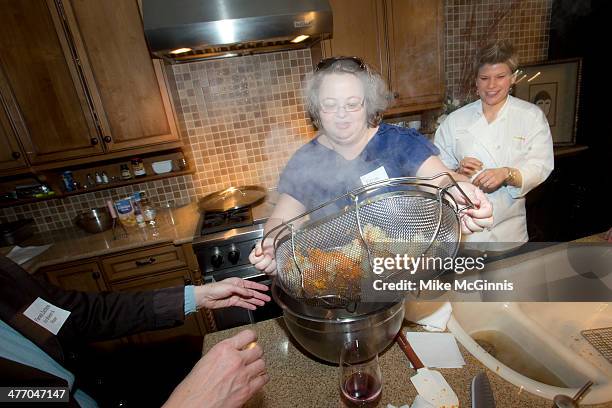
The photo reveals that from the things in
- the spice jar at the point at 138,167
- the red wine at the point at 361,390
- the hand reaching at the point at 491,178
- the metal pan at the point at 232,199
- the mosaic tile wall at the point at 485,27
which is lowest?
the red wine at the point at 361,390

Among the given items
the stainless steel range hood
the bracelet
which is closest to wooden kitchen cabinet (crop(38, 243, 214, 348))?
the stainless steel range hood

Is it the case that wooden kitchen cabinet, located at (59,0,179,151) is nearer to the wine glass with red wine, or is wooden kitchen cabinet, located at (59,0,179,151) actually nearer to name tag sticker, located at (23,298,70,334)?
name tag sticker, located at (23,298,70,334)

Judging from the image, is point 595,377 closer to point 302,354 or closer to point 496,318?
point 496,318

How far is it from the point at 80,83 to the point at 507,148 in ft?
8.19

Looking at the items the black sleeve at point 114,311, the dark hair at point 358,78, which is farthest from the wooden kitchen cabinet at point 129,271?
the dark hair at point 358,78

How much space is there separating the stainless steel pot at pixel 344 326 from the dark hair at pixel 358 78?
0.76m

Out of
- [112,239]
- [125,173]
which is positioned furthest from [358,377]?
[125,173]

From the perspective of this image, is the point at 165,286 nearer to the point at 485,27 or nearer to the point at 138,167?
the point at 138,167

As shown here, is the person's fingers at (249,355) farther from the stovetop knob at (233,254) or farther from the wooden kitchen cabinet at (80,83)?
the wooden kitchen cabinet at (80,83)

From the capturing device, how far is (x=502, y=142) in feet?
5.65

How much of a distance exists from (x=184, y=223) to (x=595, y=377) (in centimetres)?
213

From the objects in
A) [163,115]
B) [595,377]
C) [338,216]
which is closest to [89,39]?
[163,115]

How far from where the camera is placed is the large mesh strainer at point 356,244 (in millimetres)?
728

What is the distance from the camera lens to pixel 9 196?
2.27 m
